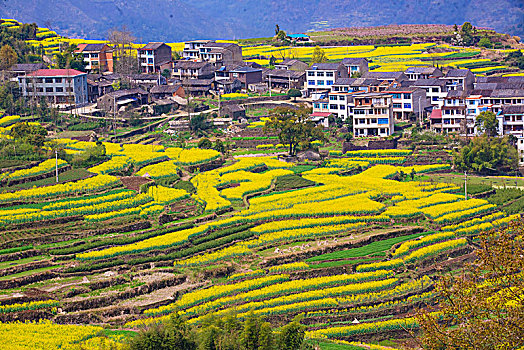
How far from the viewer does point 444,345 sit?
725 inches

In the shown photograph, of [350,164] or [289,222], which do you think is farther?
[350,164]

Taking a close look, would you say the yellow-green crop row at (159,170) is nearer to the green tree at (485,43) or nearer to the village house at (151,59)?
the village house at (151,59)

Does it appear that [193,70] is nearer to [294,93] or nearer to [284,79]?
[284,79]

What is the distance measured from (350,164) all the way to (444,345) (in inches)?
1479

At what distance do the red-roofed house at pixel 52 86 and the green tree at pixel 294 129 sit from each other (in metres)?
18.6

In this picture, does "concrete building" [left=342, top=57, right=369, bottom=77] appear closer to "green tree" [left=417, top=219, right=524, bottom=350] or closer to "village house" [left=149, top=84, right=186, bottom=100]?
"village house" [left=149, top=84, right=186, bottom=100]

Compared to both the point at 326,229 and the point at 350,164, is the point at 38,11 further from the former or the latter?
the point at 326,229

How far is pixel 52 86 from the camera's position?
67750mm

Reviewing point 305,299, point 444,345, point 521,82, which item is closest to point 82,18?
point 521,82

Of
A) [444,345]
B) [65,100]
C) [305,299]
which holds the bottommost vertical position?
[305,299]

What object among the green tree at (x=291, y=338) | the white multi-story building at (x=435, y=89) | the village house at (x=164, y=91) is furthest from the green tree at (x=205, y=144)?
the green tree at (x=291, y=338)

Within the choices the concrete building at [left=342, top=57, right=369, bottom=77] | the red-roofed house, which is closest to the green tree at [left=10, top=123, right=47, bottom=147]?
the red-roofed house

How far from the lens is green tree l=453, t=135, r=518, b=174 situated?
53406mm

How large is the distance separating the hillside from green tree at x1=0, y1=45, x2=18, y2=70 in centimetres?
3254
